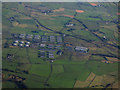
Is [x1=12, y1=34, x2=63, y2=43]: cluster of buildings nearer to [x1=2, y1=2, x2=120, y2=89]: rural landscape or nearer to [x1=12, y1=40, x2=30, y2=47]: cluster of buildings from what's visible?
[x1=2, y1=2, x2=120, y2=89]: rural landscape

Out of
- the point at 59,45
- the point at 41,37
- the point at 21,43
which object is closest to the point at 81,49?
the point at 59,45

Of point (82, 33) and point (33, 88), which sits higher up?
point (82, 33)

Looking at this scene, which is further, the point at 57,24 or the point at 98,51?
the point at 57,24

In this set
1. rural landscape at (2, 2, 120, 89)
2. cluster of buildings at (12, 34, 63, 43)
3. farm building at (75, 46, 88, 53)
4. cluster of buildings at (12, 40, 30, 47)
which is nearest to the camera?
rural landscape at (2, 2, 120, 89)

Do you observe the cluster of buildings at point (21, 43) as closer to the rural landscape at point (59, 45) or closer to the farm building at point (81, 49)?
the rural landscape at point (59, 45)

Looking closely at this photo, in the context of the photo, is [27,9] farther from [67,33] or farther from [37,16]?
[67,33]

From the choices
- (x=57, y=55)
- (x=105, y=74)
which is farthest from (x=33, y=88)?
(x=105, y=74)

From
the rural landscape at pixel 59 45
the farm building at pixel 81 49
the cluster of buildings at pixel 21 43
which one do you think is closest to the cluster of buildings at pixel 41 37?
the rural landscape at pixel 59 45

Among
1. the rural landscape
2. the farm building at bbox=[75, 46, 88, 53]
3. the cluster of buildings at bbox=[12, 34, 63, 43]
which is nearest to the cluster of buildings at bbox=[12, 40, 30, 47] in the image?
the rural landscape

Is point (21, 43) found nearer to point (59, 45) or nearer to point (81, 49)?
point (59, 45)
